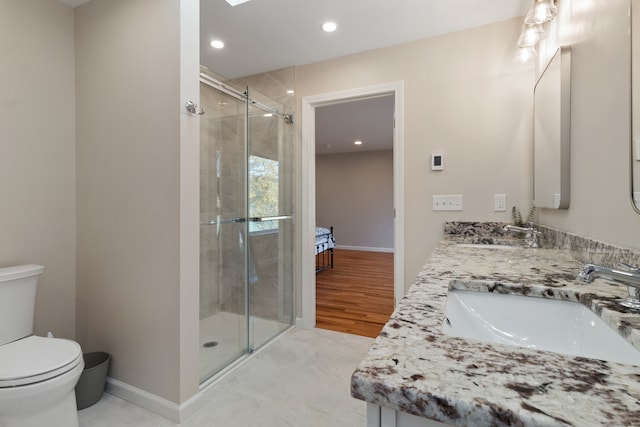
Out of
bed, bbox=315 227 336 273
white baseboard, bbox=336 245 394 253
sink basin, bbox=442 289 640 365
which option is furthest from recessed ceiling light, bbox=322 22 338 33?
white baseboard, bbox=336 245 394 253

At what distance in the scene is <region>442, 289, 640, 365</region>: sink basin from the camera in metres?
0.74

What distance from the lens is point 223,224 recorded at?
2455 mm

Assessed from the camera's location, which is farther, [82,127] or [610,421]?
[82,127]

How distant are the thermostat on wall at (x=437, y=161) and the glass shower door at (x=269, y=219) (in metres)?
1.26

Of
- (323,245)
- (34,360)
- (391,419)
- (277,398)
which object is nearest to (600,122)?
(391,419)

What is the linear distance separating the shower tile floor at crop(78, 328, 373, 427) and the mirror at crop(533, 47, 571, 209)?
162cm

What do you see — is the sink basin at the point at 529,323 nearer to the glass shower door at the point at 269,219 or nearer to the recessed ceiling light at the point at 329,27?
the glass shower door at the point at 269,219

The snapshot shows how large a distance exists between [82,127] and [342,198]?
622 centimetres

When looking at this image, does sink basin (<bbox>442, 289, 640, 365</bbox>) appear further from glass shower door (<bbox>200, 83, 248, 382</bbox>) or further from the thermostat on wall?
glass shower door (<bbox>200, 83, 248, 382</bbox>)

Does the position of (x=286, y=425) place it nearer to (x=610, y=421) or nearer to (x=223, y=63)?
(x=610, y=421)

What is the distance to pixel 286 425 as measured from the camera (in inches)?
62.9

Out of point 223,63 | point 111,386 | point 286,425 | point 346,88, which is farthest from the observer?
point 223,63

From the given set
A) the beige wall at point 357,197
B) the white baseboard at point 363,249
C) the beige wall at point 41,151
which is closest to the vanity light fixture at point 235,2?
the beige wall at point 41,151

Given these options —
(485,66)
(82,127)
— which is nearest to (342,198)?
(485,66)
